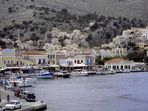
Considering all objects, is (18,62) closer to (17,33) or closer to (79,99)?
(17,33)

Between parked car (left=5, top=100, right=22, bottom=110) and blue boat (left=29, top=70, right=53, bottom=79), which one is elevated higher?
blue boat (left=29, top=70, right=53, bottom=79)

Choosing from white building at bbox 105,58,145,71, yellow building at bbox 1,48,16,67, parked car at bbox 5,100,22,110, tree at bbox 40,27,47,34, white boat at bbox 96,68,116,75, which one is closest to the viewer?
parked car at bbox 5,100,22,110

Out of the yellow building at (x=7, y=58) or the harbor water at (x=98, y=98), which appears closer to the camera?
the harbor water at (x=98, y=98)

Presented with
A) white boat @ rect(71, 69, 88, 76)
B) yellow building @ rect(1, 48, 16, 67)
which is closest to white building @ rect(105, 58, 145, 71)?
white boat @ rect(71, 69, 88, 76)

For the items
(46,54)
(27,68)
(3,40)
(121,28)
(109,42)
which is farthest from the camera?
(121,28)

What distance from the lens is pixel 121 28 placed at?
193875 millimetres

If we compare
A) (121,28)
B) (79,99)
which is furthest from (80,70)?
(79,99)

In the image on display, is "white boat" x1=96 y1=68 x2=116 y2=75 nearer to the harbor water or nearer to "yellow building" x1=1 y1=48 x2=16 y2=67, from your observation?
"yellow building" x1=1 y1=48 x2=16 y2=67

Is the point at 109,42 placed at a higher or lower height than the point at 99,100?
higher

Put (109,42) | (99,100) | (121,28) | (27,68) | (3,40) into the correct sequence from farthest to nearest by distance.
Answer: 1. (121,28)
2. (109,42)
3. (3,40)
4. (27,68)
5. (99,100)

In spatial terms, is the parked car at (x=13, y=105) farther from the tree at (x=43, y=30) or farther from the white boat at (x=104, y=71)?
the tree at (x=43, y=30)

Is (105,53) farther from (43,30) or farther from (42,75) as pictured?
(42,75)

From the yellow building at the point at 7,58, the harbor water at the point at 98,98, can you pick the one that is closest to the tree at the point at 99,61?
the yellow building at the point at 7,58

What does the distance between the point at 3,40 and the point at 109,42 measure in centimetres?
2789
